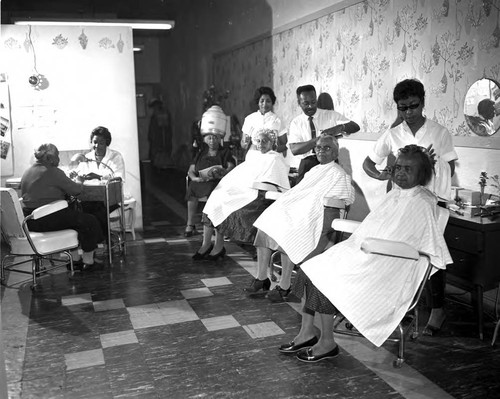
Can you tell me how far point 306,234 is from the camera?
3246 mm

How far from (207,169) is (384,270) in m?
2.92

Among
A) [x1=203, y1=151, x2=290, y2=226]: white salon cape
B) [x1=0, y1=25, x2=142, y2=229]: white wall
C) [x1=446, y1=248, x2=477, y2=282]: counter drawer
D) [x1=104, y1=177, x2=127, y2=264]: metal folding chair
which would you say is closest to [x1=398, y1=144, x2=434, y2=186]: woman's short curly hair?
[x1=446, y1=248, x2=477, y2=282]: counter drawer

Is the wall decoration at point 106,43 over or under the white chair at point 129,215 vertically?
over

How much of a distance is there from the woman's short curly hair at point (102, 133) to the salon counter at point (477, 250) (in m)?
3.24

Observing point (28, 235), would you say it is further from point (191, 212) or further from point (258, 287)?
point (191, 212)

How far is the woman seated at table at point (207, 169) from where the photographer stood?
5.19 meters

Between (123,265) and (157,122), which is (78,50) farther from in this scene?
(157,122)

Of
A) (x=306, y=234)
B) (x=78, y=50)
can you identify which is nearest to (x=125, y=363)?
(x=306, y=234)

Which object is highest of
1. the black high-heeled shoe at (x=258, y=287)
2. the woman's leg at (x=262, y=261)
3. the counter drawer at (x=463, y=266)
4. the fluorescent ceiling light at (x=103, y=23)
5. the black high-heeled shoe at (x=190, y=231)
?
the fluorescent ceiling light at (x=103, y=23)

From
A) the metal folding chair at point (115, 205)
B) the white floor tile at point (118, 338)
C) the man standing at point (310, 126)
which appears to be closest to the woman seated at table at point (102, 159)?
the metal folding chair at point (115, 205)

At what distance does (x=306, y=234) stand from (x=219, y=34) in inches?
236

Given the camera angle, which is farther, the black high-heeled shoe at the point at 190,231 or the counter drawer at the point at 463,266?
the black high-heeled shoe at the point at 190,231

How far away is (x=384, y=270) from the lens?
257cm

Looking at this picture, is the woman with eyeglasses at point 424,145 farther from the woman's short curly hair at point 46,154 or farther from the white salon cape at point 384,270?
the woman's short curly hair at point 46,154
